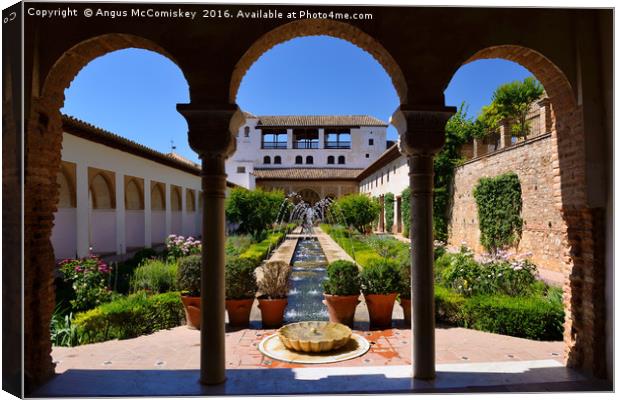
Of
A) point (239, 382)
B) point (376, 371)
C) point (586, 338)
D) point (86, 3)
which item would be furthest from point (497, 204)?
point (86, 3)

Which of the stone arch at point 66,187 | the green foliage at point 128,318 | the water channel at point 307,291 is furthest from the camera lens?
the stone arch at point 66,187

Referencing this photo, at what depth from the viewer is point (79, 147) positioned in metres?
10.3

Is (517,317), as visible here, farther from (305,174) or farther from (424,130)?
(305,174)

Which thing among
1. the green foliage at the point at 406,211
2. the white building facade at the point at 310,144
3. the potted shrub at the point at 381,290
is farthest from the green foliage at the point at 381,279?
Result: the white building facade at the point at 310,144

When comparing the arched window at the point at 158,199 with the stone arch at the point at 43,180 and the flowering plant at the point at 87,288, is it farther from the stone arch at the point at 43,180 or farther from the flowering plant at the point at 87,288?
the stone arch at the point at 43,180

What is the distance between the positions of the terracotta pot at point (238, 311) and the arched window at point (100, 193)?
9132 mm

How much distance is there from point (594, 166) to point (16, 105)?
5464mm

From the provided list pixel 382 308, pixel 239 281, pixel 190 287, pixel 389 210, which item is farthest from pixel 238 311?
pixel 389 210

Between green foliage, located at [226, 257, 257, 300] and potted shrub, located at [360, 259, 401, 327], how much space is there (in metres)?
1.76

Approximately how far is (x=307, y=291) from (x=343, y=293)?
2895mm

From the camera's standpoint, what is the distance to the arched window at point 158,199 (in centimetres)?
1733

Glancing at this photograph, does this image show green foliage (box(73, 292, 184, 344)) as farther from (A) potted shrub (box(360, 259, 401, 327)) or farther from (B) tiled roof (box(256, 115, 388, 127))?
(B) tiled roof (box(256, 115, 388, 127))

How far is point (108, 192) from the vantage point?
12875 mm

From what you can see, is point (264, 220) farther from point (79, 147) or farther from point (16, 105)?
point (16, 105)
